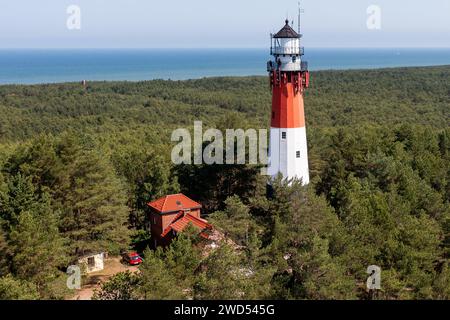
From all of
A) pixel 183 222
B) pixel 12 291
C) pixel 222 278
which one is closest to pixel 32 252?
pixel 12 291

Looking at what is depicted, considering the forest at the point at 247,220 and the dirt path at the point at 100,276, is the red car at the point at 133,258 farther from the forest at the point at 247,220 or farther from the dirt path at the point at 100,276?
the forest at the point at 247,220

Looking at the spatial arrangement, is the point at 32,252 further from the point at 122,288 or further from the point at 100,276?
the point at 100,276

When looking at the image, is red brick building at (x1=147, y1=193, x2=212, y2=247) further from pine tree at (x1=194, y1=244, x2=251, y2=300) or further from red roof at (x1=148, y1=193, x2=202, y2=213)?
pine tree at (x1=194, y1=244, x2=251, y2=300)

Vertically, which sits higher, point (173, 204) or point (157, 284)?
point (157, 284)

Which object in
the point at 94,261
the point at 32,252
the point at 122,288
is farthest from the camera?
the point at 94,261

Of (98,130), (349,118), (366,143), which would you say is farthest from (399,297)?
(349,118)

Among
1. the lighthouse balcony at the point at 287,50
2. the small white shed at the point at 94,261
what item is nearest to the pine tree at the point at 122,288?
the small white shed at the point at 94,261

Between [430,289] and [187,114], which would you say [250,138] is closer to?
[430,289]
